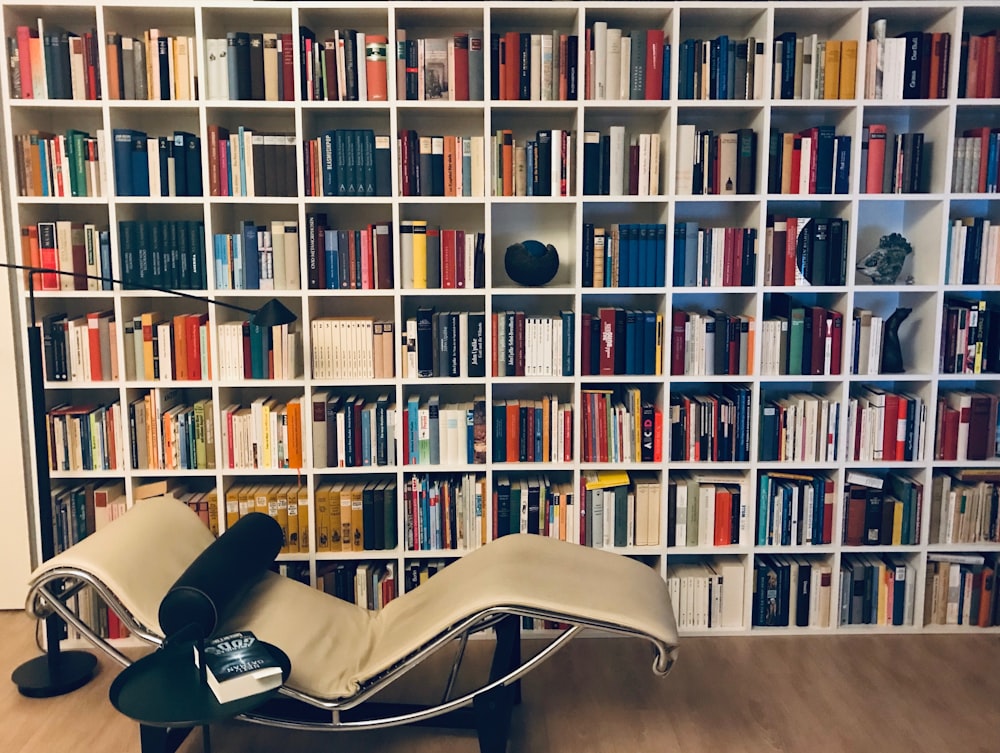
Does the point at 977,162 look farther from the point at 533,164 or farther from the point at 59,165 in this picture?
the point at 59,165

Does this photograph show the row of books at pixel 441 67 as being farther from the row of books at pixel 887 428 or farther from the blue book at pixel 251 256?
the row of books at pixel 887 428

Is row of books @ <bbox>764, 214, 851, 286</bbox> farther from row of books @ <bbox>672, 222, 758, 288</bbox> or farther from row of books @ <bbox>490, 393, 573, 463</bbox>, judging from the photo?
row of books @ <bbox>490, 393, 573, 463</bbox>

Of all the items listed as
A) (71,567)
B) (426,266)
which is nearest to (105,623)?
(71,567)

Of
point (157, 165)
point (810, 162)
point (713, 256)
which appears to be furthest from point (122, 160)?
point (810, 162)

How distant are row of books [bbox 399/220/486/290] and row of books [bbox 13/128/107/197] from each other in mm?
1123

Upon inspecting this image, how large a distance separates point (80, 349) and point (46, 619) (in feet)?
3.19

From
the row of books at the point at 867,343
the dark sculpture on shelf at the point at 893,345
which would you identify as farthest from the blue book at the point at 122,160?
the dark sculpture on shelf at the point at 893,345

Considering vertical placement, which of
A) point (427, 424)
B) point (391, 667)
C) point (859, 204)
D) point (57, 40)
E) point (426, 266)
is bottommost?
point (391, 667)

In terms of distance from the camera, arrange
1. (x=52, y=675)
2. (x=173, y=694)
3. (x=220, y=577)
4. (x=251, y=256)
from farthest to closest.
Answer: (x=251, y=256), (x=52, y=675), (x=220, y=577), (x=173, y=694)

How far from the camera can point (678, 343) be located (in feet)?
11.2

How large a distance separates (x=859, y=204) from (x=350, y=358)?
213 cm

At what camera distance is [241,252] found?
130 inches

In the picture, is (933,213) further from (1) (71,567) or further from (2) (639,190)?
(1) (71,567)

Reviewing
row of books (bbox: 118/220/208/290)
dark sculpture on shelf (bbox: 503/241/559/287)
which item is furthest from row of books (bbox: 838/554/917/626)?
row of books (bbox: 118/220/208/290)
